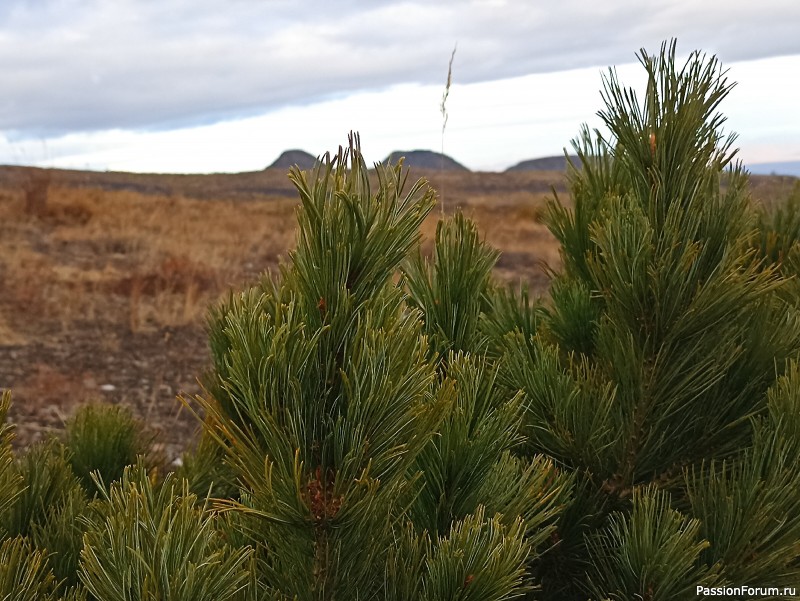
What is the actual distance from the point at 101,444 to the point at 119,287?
25.7 ft

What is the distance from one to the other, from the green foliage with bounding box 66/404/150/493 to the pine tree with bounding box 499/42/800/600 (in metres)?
1.20

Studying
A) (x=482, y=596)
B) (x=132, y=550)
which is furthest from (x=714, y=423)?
(x=132, y=550)

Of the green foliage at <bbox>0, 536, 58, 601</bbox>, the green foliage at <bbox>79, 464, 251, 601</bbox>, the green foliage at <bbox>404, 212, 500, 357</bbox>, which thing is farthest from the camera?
the green foliage at <bbox>404, 212, 500, 357</bbox>

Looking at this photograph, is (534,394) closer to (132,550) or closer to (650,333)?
(650,333)

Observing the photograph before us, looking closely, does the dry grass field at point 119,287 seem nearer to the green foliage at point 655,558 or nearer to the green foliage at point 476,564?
the green foliage at point 476,564

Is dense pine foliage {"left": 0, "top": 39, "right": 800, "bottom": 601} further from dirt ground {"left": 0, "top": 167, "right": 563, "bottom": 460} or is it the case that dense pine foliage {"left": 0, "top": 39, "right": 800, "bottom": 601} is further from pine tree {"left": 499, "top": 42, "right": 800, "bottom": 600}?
dirt ground {"left": 0, "top": 167, "right": 563, "bottom": 460}

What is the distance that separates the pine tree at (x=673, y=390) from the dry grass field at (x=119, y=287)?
0.35 meters

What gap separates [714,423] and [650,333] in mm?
308

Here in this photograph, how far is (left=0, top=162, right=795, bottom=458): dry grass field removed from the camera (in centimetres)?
577

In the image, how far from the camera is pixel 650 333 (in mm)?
1586

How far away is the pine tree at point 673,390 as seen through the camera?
4.81 feet

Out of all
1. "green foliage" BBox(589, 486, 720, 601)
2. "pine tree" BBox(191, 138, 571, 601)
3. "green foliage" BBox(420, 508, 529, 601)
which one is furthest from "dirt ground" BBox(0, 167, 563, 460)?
"green foliage" BBox(589, 486, 720, 601)

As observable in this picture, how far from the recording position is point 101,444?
2146 millimetres

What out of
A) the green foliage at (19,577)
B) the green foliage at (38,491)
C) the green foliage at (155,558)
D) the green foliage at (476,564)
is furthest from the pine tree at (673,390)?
the green foliage at (38,491)
